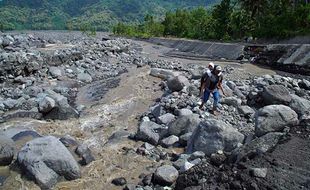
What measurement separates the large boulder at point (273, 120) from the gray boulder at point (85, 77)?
14399mm

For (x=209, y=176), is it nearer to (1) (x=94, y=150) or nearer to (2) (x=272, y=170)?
(2) (x=272, y=170)

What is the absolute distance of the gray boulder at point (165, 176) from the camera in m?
8.73

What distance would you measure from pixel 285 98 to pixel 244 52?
18436 millimetres

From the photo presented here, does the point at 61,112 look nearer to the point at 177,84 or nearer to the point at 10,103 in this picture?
the point at 10,103

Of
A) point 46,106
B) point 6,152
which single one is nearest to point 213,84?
point 46,106

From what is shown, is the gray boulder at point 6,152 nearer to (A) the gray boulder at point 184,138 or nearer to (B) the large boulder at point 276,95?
(A) the gray boulder at point 184,138

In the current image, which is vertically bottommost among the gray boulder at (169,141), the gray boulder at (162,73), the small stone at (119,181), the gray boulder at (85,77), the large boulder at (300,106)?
the gray boulder at (85,77)

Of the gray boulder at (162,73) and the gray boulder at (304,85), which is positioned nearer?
the gray boulder at (304,85)

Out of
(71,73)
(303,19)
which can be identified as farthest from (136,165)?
(303,19)

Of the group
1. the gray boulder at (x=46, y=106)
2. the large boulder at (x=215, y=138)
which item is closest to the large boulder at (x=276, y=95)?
the large boulder at (x=215, y=138)

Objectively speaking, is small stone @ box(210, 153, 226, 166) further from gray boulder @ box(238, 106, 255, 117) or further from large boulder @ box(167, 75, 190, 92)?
large boulder @ box(167, 75, 190, 92)

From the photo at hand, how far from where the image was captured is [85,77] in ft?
76.6

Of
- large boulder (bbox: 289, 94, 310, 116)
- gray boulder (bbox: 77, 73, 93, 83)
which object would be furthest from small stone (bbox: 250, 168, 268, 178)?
gray boulder (bbox: 77, 73, 93, 83)

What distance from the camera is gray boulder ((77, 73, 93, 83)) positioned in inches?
904
